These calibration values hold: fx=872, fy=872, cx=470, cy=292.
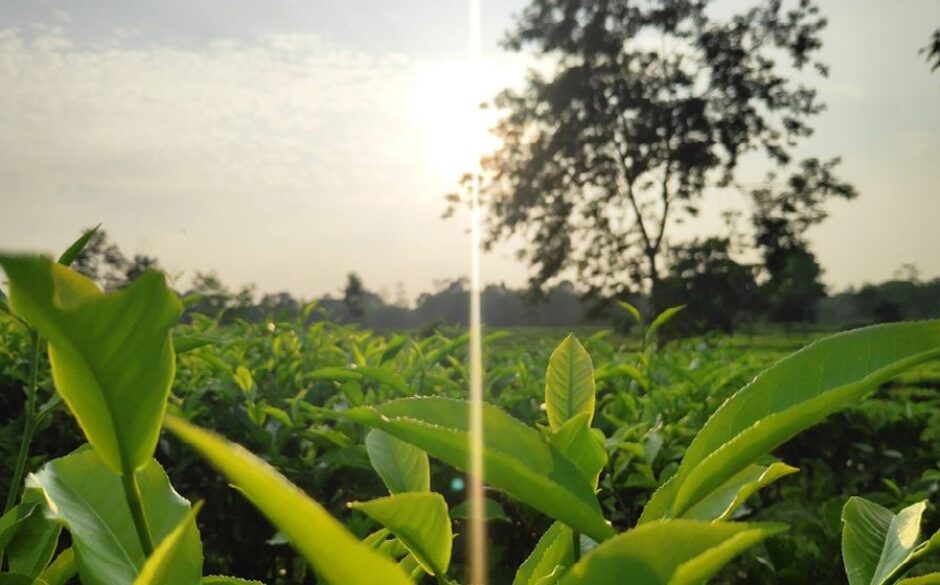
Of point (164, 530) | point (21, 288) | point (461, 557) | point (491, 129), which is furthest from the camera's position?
point (491, 129)

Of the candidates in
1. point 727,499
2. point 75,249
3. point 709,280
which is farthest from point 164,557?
point 709,280

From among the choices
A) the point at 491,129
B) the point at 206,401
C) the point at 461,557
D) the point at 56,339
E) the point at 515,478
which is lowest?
the point at 461,557

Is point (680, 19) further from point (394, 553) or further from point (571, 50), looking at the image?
point (394, 553)

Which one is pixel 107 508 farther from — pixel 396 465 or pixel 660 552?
pixel 660 552

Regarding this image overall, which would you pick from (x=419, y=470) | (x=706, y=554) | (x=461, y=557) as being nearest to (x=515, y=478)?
(x=706, y=554)

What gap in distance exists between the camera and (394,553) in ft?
2.96

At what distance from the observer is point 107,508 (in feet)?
2.43

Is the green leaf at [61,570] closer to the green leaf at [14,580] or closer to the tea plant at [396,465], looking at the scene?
the tea plant at [396,465]

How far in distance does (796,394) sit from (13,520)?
29.6 inches

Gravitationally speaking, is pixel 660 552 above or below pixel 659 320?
below

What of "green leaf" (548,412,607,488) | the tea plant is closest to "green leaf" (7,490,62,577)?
the tea plant

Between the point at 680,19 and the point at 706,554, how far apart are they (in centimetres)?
2806

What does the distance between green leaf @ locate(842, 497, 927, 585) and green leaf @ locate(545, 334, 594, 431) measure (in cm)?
30

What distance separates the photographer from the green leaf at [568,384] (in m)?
0.88
